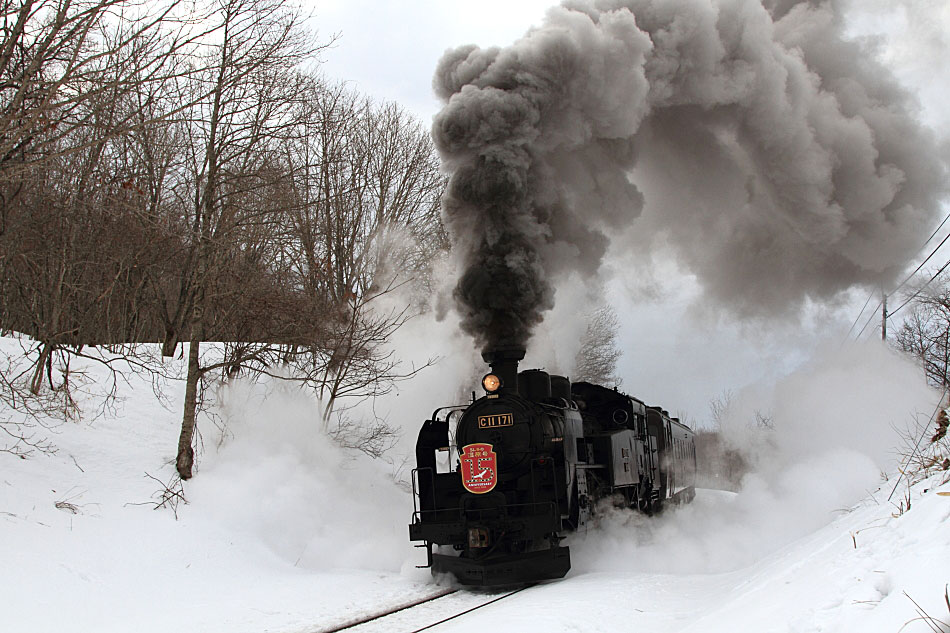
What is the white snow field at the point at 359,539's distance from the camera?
16.6ft

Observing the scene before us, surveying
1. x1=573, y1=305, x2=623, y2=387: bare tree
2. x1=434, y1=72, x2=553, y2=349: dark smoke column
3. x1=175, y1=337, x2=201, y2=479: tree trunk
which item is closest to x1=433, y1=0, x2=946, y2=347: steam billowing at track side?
x1=434, y1=72, x2=553, y2=349: dark smoke column

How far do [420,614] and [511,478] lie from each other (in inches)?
92.9

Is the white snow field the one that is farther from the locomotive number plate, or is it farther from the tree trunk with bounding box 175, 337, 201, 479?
the locomotive number plate

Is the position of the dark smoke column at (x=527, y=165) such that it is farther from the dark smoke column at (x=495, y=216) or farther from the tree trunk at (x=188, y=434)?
the tree trunk at (x=188, y=434)

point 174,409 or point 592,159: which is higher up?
point 592,159

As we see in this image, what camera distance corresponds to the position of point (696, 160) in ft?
45.8

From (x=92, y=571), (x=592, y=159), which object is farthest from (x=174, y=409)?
(x=592, y=159)

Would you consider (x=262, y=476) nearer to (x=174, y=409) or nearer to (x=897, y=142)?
(x=174, y=409)

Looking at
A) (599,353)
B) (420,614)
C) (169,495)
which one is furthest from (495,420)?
(599,353)

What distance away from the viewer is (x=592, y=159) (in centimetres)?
1238

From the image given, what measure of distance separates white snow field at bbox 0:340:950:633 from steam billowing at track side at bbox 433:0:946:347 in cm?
327

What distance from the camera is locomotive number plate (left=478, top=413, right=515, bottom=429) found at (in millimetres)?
9352

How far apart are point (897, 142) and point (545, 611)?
10.4 metres

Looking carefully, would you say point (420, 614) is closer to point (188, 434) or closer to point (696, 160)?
point (188, 434)
